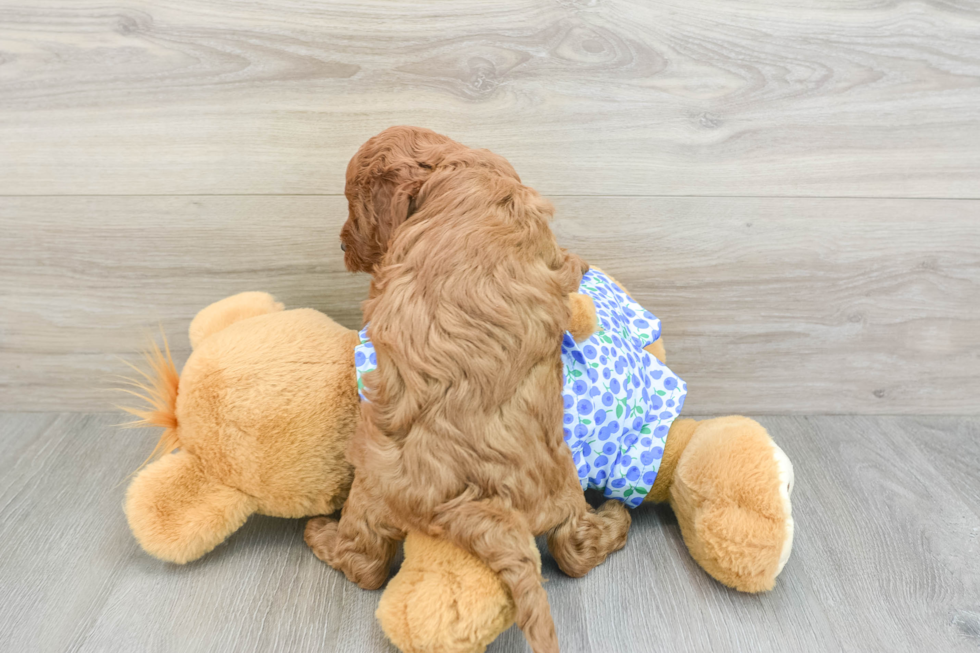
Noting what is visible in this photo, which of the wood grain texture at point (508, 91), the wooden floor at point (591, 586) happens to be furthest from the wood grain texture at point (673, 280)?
the wooden floor at point (591, 586)

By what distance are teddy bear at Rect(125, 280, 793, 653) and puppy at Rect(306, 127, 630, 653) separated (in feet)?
0.21

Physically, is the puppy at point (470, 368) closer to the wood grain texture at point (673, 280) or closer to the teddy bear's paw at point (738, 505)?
the teddy bear's paw at point (738, 505)

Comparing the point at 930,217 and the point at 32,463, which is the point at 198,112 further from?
the point at 930,217

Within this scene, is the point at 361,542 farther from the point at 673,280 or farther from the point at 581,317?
the point at 673,280

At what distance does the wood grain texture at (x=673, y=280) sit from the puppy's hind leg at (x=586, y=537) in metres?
0.34

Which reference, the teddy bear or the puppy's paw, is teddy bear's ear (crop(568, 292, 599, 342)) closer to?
the teddy bear

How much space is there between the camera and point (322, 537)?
0.78m

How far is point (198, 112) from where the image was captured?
898 mm

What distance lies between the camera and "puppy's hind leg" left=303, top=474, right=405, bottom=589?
0.68m

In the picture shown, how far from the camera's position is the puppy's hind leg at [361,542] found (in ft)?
2.25

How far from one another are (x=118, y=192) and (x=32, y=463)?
16.7 inches

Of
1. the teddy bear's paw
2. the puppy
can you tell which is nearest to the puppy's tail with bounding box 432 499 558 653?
the puppy

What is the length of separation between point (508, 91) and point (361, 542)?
61cm

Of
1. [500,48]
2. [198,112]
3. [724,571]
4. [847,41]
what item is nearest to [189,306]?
[198,112]
